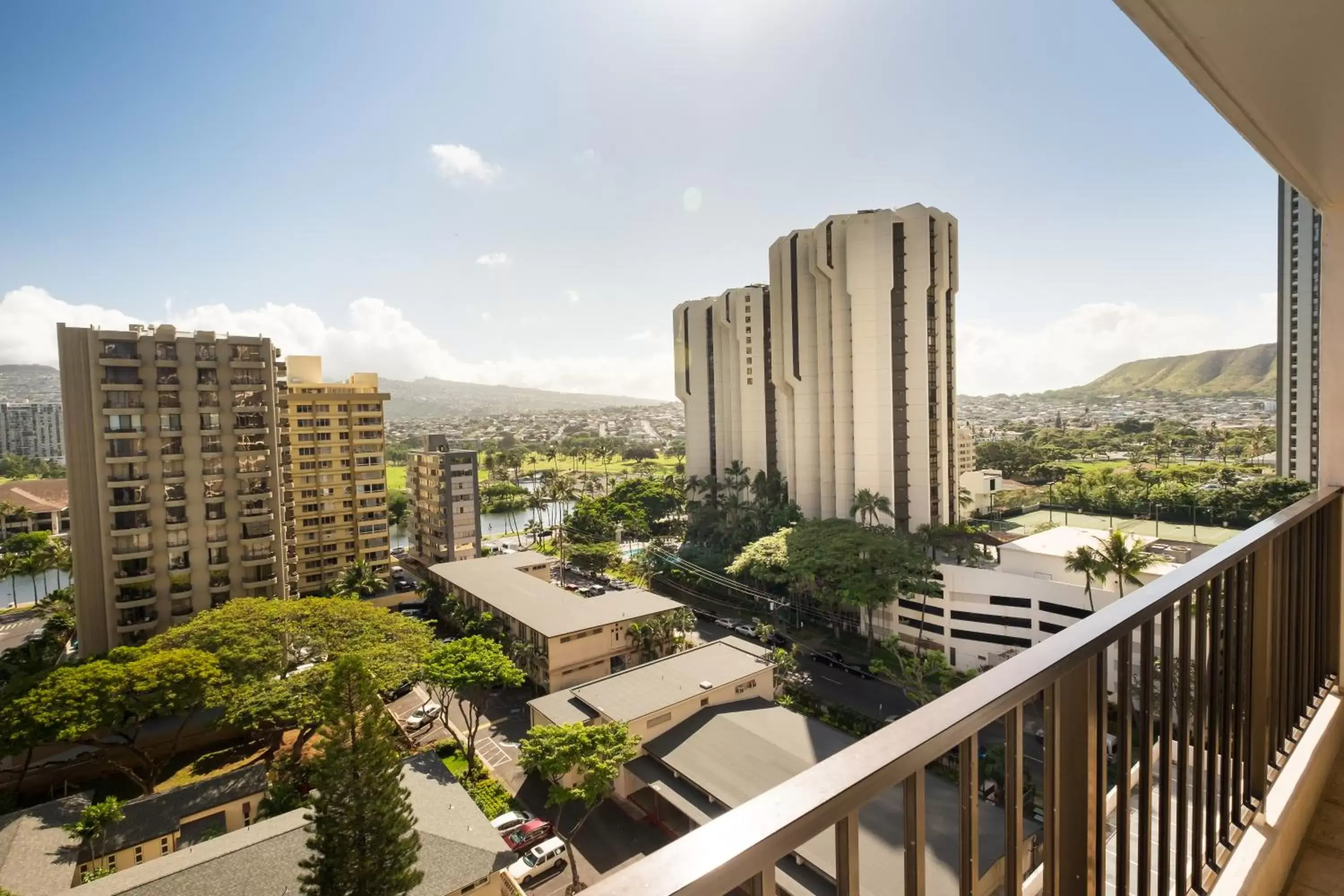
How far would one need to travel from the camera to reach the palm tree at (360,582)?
615 inches

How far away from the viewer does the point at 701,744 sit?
8.65m

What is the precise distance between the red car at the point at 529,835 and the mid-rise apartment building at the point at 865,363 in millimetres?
11233

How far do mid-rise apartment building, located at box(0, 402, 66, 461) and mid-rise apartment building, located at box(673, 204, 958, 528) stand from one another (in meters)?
39.6

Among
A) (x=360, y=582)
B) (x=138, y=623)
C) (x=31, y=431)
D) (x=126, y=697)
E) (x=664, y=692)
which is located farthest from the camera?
(x=31, y=431)

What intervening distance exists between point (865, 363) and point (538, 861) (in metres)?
13.2

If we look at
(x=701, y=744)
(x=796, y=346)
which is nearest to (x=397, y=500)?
(x=796, y=346)

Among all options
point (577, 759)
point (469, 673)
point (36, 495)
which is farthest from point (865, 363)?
point (36, 495)

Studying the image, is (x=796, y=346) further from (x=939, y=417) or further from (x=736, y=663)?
(x=736, y=663)

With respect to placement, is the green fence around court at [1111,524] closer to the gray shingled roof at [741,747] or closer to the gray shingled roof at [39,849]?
the gray shingled roof at [741,747]

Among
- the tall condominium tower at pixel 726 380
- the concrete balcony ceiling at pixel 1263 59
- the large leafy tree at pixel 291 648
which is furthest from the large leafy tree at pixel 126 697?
the tall condominium tower at pixel 726 380

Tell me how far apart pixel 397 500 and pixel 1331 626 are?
3120 centimetres

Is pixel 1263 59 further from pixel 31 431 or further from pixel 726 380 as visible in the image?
pixel 31 431

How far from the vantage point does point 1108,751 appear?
1.04m

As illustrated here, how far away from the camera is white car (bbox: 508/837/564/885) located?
704 cm
